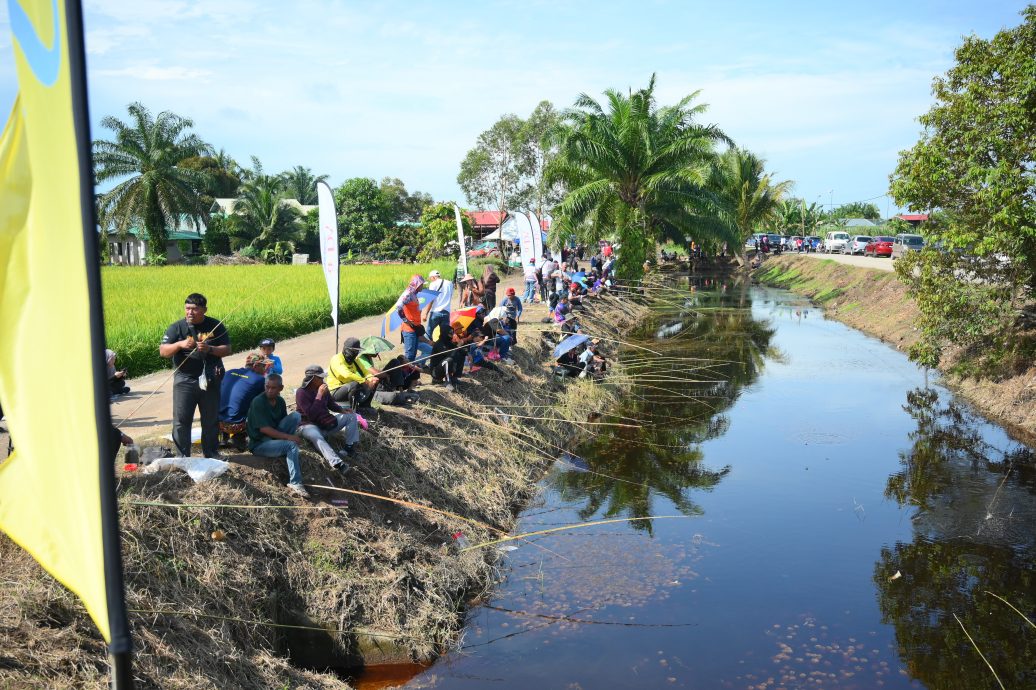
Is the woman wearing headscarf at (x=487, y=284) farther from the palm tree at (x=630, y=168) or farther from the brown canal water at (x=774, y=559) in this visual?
the palm tree at (x=630, y=168)

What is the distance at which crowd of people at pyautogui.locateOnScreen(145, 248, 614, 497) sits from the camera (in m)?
7.17

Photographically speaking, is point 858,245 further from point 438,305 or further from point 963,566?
point 963,566

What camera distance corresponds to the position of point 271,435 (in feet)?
25.0

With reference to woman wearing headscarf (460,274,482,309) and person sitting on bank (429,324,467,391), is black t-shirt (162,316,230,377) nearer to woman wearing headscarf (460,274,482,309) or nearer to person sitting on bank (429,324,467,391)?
person sitting on bank (429,324,467,391)

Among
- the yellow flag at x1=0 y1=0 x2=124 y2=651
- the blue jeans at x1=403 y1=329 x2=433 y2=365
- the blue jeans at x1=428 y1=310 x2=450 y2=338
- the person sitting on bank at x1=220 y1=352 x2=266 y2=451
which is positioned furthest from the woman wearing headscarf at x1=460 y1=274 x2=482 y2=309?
the yellow flag at x1=0 y1=0 x2=124 y2=651

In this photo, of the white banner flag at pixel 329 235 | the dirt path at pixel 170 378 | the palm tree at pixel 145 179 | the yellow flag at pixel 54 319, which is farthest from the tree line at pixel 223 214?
the yellow flag at pixel 54 319

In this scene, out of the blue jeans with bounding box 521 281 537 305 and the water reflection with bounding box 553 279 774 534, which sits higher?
the blue jeans with bounding box 521 281 537 305

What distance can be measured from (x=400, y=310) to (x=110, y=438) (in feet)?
29.3

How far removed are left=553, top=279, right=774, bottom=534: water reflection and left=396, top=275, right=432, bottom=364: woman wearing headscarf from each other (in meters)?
2.76

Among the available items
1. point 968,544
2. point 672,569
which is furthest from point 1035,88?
point 672,569

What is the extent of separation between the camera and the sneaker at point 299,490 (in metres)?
7.64

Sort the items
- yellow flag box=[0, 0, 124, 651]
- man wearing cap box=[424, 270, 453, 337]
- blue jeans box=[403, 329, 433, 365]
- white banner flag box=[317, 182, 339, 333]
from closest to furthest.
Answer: yellow flag box=[0, 0, 124, 651] < white banner flag box=[317, 182, 339, 333] < blue jeans box=[403, 329, 433, 365] < man wearing cap box=[424, 270, 453, 337]

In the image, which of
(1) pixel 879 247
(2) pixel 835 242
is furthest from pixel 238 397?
(2) pixel 835 242

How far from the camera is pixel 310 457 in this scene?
328 inches
